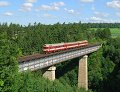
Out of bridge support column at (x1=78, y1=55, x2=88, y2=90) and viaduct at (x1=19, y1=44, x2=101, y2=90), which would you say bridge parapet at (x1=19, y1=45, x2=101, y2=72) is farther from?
bridge support column at (x1=78, y1=55, x2=88, y2=90)

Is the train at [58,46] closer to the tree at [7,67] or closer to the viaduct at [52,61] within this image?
the viaduct at [52,61]

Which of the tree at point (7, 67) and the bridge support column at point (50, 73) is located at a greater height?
the tree at point (7, 67)

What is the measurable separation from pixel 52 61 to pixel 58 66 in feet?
122

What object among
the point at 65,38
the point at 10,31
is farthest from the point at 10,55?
the point at 10,31

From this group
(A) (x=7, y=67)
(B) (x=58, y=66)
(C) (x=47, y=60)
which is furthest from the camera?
(B) (x=58, y=66)

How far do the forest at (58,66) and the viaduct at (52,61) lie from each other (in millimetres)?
1534

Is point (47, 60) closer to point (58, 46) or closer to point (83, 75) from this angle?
point (58, 46)

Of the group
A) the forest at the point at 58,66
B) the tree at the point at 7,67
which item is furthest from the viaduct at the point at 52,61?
the tree at the point at 7,67

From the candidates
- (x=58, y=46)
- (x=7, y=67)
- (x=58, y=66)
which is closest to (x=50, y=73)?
(x=58, y=46)

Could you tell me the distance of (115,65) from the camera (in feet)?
331

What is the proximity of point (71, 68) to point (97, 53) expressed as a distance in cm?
1055

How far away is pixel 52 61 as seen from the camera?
66.2 meters

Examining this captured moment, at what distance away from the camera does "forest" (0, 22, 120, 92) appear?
37.5m

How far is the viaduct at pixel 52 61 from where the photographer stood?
54259mm
